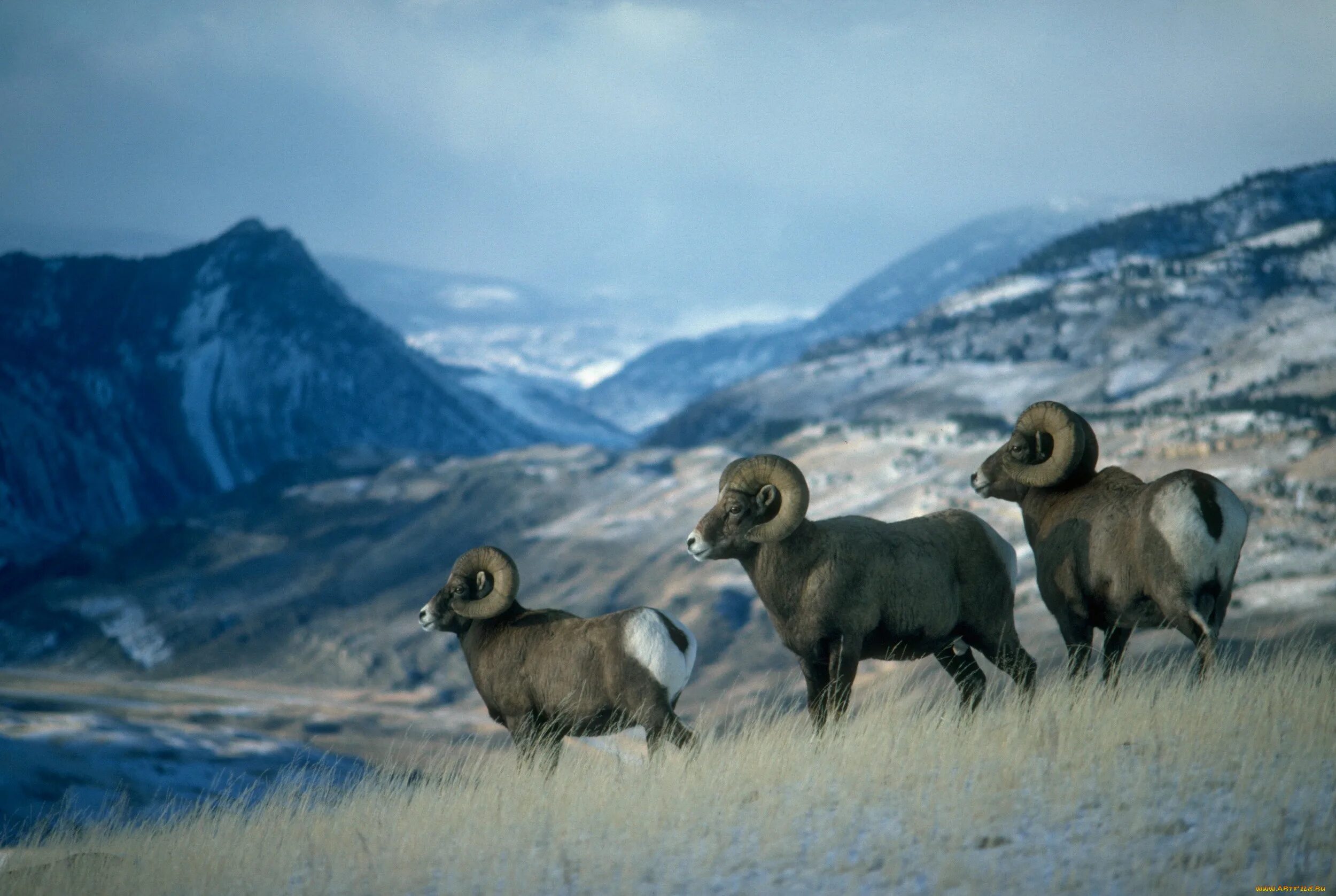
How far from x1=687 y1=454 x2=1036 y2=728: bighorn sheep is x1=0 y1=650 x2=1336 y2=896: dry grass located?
675mm

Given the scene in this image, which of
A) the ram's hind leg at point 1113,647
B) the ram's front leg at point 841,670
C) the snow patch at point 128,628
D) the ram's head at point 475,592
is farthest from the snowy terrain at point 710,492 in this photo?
the ram's front leg at point 841,670

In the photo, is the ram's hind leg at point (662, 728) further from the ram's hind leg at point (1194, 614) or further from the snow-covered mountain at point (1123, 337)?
the snow-covered mountain at point (1123, 337)

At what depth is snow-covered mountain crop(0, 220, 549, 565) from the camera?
130875 millimetres

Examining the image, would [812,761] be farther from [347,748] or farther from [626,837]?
[347,748]

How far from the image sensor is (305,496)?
398ft

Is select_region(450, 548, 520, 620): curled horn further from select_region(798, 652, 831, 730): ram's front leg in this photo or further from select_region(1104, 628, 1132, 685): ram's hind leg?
select_region(1104, 628, 1132, 685): ram's hind leg

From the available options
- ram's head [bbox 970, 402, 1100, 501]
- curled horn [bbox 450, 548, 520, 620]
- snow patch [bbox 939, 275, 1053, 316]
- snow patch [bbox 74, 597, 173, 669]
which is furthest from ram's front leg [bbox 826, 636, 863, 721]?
snow patch [bbox 939, 275, 1053, 316]

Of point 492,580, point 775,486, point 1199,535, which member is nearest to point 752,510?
point 775,486

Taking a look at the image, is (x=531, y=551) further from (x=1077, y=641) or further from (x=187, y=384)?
(x=1077, y=641)

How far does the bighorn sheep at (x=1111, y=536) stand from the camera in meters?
11.2

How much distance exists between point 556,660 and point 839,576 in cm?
294

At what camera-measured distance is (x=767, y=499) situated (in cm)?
1170

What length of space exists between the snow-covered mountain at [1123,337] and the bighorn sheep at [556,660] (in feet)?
241

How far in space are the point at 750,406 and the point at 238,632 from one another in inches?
2630
